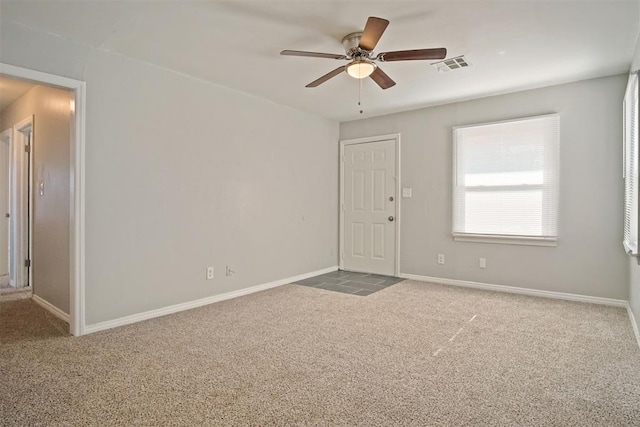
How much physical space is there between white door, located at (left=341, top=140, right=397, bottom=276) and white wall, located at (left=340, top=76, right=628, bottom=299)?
0.27 meters

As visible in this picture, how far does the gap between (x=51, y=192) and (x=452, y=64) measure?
4.24 metres

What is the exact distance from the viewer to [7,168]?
5.09 metres

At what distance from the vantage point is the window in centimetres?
420

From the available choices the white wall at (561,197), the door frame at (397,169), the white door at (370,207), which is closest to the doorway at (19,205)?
the door frame at (397,169)

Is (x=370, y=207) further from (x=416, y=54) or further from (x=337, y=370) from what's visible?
(x=337, y=370)

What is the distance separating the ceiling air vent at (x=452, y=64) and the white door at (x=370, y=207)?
1.86 metres

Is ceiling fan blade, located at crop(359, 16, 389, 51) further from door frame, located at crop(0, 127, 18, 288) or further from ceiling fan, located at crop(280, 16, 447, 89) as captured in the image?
door frame, located at crop(0, 127, 18, 288)

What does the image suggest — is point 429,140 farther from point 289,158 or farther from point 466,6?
point 466,6

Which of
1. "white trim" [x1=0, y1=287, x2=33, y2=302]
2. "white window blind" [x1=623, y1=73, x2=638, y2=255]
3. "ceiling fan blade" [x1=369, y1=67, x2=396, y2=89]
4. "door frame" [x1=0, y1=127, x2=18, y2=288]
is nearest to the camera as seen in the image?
"white window blind" [x1=623, y1=73, x2=638, y2=255]

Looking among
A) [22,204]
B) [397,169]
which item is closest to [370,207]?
[397,169]

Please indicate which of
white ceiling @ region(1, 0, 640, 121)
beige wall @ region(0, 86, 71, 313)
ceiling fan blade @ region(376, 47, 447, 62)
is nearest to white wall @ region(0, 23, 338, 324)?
white ceiling @ region(1, 0, 640, 121)

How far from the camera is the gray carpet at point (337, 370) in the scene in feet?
6.23

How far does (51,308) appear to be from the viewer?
3691mm

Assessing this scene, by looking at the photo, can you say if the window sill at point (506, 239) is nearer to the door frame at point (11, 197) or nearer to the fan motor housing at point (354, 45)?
the fan motor housing at point (354, 45)
